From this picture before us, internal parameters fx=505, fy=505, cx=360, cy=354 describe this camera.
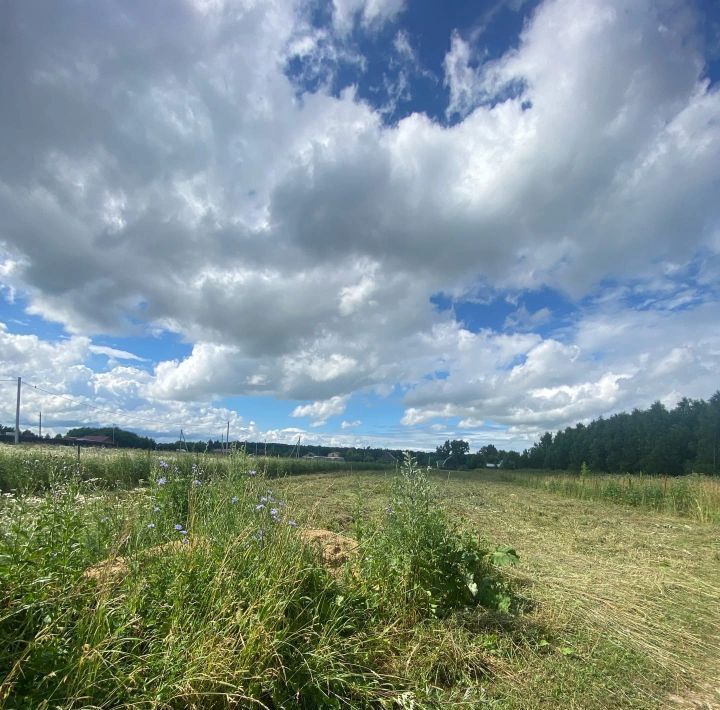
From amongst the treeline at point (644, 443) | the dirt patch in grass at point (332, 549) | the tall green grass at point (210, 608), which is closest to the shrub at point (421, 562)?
the tall green grass at point (210, 608)

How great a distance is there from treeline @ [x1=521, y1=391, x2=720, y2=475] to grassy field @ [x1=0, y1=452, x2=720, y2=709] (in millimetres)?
44287

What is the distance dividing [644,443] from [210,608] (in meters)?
63.5

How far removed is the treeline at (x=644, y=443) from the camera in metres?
49.0

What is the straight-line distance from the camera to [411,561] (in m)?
4.30

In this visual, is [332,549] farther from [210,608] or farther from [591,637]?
[591,637]

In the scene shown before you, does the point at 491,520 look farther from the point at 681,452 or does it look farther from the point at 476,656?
the point at 681,452

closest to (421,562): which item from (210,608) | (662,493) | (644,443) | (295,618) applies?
(295,618)

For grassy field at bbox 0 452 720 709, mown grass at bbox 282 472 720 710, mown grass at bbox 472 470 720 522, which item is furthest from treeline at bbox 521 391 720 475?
grassy field at bbox 0 452 720 709

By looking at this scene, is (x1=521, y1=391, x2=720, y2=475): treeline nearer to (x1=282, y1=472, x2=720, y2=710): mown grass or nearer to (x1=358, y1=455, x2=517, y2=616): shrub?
(x1=282, y1=472, x2=720, y2=710): mown grass

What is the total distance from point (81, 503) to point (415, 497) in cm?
303

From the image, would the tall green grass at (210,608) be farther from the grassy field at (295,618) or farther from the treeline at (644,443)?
the treeline at (644,443)

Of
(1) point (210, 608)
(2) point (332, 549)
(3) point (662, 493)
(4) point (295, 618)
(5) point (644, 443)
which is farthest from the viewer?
(5) point (644, 443)

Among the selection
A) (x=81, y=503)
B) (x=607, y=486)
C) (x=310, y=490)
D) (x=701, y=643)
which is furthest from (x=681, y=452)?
(x=81, y=503)

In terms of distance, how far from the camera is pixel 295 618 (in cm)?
325
